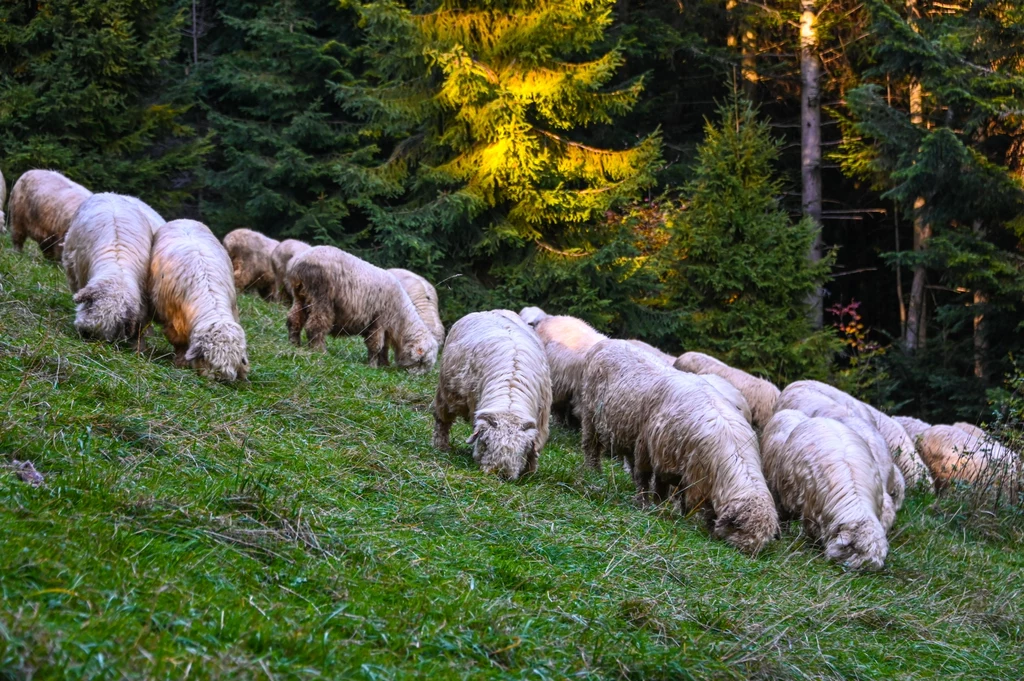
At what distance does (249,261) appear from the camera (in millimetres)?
17312

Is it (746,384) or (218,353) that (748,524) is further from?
(746,384)

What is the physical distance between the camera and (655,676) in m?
4.08

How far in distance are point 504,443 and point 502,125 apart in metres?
11.4

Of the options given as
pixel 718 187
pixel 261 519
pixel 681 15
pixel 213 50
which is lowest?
pixel 261 519

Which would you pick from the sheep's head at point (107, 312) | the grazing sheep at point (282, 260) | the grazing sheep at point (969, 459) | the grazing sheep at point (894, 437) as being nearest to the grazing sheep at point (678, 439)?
the grazing sheep at point (894, 437)

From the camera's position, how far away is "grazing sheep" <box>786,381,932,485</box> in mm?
11375

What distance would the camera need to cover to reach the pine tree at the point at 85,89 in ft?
59.4

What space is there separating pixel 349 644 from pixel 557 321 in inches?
353

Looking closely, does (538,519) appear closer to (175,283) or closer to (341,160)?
(175,283)

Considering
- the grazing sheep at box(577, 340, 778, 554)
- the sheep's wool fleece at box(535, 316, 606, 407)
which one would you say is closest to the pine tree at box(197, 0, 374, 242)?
the sheep's wool fleece at box(535, 316, 606, 407)

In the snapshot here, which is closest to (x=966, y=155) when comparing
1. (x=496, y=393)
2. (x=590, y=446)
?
(x=590, y=446)

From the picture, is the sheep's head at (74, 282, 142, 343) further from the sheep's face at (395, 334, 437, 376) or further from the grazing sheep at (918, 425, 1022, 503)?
the grazing sheep at (918, 425, 1022, 503)

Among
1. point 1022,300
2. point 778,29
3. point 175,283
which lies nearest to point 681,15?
point 778,29

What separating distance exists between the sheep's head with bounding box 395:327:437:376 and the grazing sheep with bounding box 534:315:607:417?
1421 millimetres
